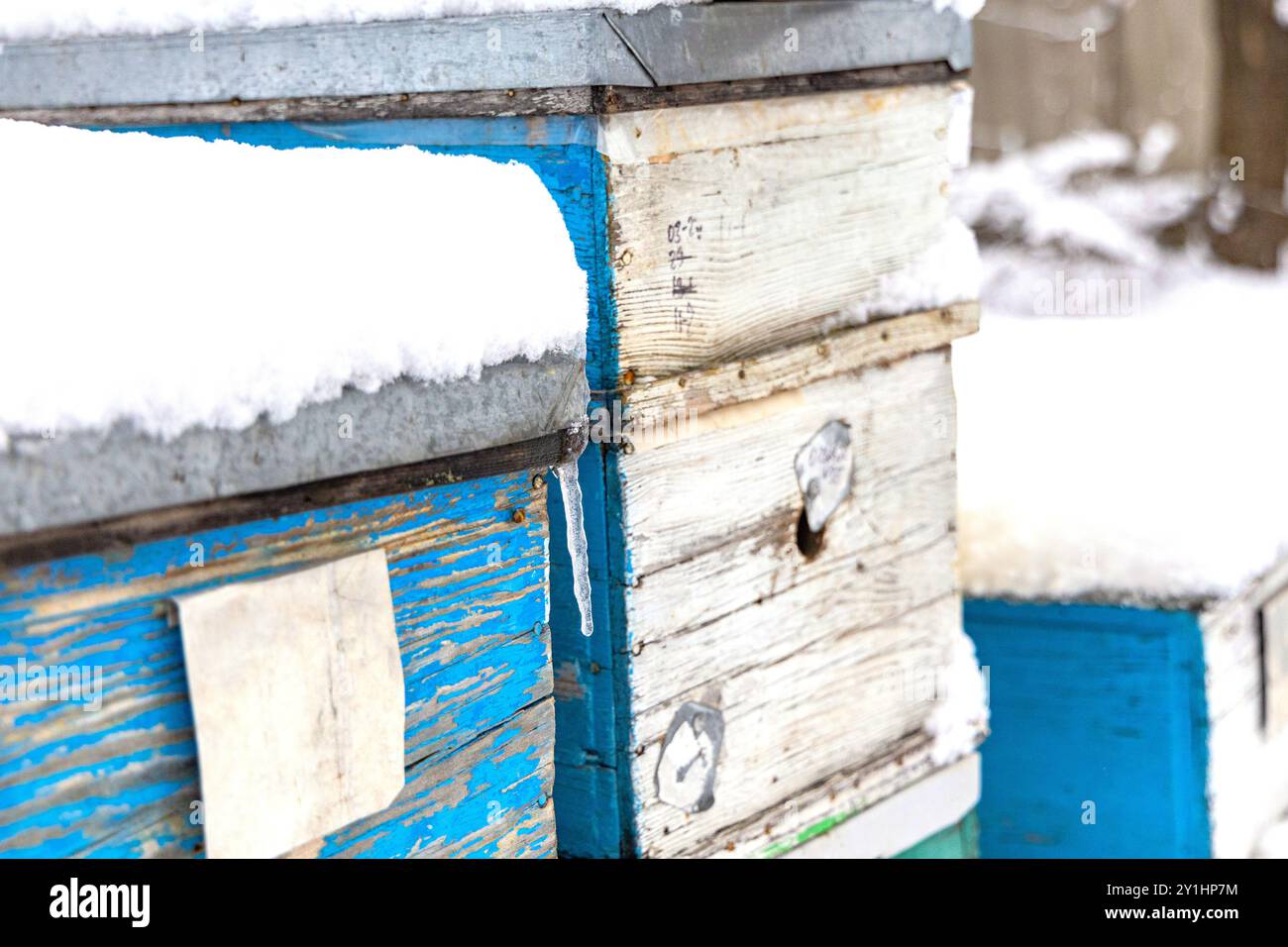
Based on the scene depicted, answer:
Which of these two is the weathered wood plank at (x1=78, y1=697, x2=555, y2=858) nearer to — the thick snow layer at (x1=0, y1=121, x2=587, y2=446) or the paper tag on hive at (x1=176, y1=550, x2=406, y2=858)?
the paper tag on hive at (x1=176, y1=550, x2=406, y2=858)

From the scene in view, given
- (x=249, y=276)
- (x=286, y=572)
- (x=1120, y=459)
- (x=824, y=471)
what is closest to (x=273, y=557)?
(x=286, y=572)

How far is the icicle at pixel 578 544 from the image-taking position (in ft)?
5.62

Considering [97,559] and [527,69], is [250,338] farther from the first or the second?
[527,69]

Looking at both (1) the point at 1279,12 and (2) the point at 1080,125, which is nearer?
(1) the point at 1279,12

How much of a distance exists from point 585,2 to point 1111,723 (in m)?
1.98

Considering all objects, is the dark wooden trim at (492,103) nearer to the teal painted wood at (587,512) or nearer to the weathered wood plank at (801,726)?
the teal painted wood at (587,512)

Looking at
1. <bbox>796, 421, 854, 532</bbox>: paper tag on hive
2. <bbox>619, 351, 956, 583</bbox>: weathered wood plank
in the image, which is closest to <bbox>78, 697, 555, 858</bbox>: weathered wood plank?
<bbox>619, 351, 956, 583</bbox>: weathered wood plank

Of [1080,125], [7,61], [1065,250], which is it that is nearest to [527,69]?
[7,61]

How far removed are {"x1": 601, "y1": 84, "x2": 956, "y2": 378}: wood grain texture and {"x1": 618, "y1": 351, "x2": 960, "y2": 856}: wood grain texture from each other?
0.14m

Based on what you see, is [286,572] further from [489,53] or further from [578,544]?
[489,53]

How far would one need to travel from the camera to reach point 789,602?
2.15 meters

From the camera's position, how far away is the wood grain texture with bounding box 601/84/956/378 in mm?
1838

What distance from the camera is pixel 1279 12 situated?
17.2 ft

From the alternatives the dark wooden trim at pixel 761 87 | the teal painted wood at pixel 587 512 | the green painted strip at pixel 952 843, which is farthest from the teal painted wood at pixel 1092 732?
the teal painted wood at pixel 587 512
